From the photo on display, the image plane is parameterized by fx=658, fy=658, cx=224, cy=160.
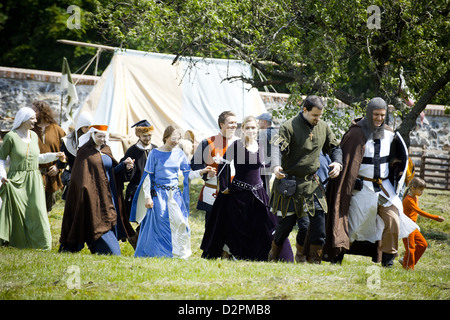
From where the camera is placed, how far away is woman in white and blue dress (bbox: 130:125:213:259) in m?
7.38

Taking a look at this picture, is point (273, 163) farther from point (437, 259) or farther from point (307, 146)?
point (437, 259)

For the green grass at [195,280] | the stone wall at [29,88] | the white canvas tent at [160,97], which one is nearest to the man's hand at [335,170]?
the green grass at [195,280]

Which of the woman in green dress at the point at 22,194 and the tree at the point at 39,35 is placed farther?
the tree at the point at 39,35

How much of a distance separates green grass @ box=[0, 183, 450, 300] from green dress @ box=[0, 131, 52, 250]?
0.88 metres

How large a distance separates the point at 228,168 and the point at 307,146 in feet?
3.48

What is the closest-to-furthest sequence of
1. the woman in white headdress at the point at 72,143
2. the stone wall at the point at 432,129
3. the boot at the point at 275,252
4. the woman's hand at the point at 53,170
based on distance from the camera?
1. the boot at the point at 275,252
2. the woman in white headdress at the point at 72,143
3. the woman's hand at the point at 53,170
4. the stone wall at the point at 432,129

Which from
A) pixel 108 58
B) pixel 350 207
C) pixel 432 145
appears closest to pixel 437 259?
pixel 350 207

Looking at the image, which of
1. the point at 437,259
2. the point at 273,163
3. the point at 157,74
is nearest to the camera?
the point at 273,163

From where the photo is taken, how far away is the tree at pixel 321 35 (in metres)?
9.90

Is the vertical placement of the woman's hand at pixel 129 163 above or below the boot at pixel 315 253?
above

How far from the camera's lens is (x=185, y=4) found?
33.7ft

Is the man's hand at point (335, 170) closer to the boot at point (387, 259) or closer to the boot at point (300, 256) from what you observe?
the boot at point (387, 259)

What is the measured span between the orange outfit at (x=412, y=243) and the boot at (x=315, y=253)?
1018 mm
